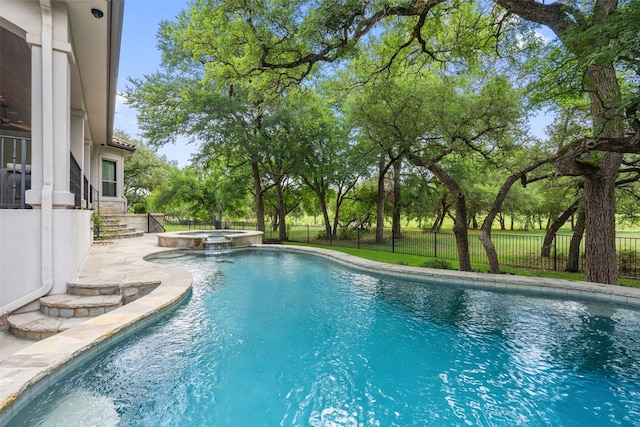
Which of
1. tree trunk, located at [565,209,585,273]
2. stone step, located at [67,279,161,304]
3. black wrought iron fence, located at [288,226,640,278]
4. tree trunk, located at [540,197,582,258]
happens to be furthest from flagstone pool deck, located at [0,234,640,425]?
tree trunk, located at [540,197,582,258]

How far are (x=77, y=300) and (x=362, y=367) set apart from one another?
4.42m

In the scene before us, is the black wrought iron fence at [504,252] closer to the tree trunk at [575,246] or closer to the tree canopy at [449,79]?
the tree trunk at [575,246]

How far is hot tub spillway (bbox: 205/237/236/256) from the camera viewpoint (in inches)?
462

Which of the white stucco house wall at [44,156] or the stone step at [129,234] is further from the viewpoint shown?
the stone step at [129,234]

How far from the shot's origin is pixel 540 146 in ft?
32.2

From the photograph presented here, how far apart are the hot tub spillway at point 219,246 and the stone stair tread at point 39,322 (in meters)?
7.23

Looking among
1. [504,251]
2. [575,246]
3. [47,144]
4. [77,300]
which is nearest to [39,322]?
[77,300]

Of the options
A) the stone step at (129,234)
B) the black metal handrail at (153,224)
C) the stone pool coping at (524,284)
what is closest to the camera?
the stone pool coping at (524,284)

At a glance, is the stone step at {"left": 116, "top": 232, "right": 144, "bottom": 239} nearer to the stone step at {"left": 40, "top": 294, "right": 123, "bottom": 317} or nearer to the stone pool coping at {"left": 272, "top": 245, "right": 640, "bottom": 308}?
the stone step at {"left": 40, "top": 294, "right": 123, "bottom": 317}

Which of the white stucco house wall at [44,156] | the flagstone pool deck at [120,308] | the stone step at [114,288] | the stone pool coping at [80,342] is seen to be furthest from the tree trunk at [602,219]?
the white stucco house wall at [44,156]

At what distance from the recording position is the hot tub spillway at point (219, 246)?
1174cm

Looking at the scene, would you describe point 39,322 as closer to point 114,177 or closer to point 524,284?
point 524,284

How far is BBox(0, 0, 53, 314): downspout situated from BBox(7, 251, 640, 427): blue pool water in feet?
6.41

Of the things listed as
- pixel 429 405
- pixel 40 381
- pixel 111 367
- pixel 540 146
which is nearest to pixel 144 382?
pixel 111 367
